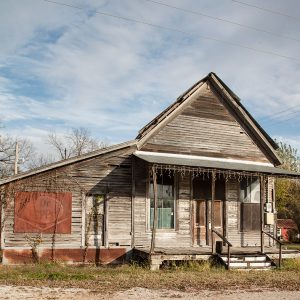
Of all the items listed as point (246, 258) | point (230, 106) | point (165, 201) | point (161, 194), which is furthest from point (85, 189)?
point (230, 106)

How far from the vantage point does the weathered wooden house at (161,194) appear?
1647 centimetres

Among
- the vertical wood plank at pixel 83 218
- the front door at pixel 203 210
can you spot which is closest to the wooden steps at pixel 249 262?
the front door at pixel 203 210

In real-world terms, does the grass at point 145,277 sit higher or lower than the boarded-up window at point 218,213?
lower

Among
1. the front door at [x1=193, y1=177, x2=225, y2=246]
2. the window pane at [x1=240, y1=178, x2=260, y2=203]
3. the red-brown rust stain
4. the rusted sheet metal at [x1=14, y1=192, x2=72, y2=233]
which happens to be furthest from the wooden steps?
the red-brown rust stain

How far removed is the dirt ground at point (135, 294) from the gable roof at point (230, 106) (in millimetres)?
7755

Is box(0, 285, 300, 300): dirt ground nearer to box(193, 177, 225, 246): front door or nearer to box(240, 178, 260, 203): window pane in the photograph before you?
box(193, 177, 225, 246): front door

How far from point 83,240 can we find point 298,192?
34115mm

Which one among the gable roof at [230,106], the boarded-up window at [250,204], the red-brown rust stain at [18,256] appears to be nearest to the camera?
the red-brown rust stain at [18,256]

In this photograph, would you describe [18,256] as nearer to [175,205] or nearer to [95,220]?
[95,220]

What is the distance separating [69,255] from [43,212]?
182 cm

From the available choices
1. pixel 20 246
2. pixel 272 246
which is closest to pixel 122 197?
pixel 20 246

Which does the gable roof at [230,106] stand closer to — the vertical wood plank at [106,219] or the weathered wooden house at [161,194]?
the weathered wooden house at [161,194]

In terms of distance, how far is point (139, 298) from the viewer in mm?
10562

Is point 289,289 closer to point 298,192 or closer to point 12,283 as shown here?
point 12,283
